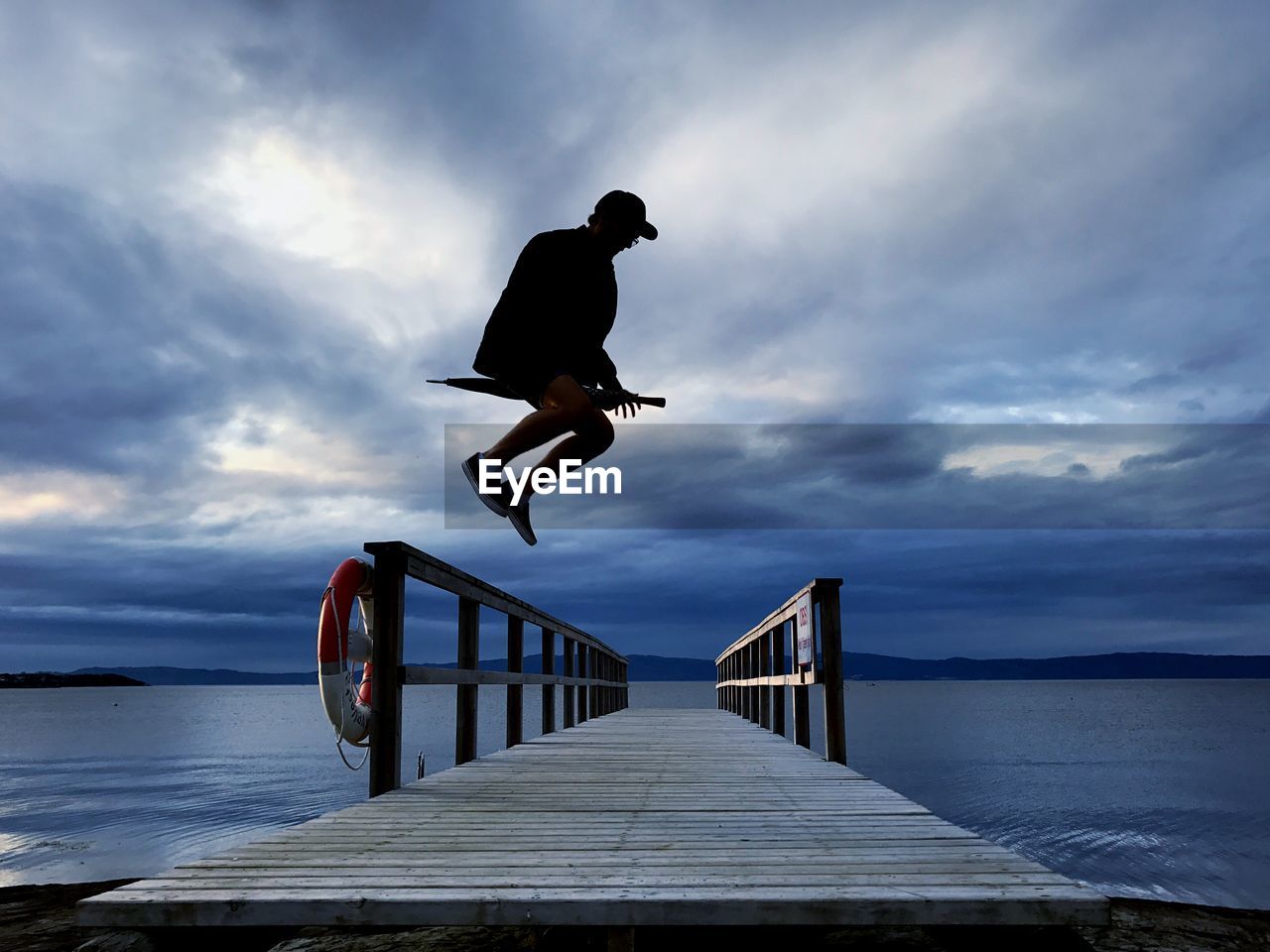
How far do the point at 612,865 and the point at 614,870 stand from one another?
0.24 feet

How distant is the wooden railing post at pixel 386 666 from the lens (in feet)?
13.0

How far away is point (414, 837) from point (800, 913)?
1.35m

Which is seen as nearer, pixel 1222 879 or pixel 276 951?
pixel 276 951

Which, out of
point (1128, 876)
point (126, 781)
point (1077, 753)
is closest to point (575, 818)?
point (1128, 876)

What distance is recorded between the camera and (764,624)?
28.3ft

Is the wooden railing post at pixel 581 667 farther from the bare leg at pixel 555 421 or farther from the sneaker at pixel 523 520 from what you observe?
the bare leg at pixel 555 421

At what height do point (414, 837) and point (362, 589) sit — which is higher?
point (362, 589)

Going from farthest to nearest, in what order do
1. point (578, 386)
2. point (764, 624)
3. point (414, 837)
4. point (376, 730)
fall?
point (764, 624) < point (376, 730) < point (578, 386) < point (414, 837)

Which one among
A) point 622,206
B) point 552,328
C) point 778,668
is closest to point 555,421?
point 552,328

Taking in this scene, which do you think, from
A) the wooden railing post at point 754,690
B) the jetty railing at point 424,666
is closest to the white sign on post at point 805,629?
the jetty railing at point 424,666

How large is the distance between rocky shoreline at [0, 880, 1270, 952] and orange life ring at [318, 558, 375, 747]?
0.88 m

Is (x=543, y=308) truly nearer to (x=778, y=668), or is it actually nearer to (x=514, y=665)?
(x=514, y=665)

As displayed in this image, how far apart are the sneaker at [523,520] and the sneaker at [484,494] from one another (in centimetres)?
4

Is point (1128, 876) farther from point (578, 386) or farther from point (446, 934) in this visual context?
point (578, 386)
